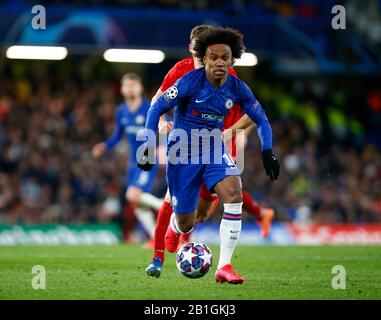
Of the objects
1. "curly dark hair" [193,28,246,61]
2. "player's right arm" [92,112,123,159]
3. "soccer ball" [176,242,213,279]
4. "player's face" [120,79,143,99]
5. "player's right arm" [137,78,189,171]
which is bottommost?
"soccer ball" [176,242,213,279]

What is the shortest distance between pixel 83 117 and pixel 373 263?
35.9 feet

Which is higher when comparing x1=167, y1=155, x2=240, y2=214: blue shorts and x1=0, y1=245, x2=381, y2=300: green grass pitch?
x1=167, y1=155, x2=240, y2=214: blue shorts

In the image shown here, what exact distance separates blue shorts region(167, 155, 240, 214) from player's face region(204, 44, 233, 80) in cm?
88

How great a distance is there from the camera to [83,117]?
21984 millimetres

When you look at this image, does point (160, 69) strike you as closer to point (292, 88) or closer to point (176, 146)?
point (292, 88)

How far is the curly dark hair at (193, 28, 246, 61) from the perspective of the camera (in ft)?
31.1

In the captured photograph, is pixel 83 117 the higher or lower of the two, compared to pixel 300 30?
lower

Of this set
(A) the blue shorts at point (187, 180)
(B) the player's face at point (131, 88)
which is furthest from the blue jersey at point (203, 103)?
(B) the player's face at point (131, 88)

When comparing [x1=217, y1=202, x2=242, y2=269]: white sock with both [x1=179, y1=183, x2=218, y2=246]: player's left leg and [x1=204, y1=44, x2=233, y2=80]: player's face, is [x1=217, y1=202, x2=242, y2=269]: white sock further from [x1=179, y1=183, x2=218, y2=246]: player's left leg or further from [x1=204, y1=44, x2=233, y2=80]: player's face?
[x1=179, y1=183, x2=218, y2=246]: player's left leg

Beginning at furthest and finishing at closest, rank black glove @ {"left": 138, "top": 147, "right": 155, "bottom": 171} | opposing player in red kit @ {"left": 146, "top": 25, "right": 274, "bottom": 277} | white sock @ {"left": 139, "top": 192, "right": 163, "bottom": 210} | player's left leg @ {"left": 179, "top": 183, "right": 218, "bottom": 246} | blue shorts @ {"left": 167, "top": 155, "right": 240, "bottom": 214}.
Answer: white sock @ {"left": 139, "top": 192, "right": 163, "bottom": 210}, player's left leg @ {"left": 179, "top": 183, "right": 218, "bottom": 246}, opposing player in red kit @ {"left": 146, "top": 25, "right": 274, "bottom": 277}, blue shorts @ {"left": 167, "top": 155, "right": 240, "bottom": 214}, black glove @ {"left": 138, "top": 147, "right": 155, "bottom": 171}

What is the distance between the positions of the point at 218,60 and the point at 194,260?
196 centimetres

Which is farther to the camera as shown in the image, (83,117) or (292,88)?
(292,88)

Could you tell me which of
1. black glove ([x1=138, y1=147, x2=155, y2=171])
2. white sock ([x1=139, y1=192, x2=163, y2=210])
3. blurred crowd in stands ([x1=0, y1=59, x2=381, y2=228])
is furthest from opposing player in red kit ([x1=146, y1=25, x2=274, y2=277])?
→ blurred crowd in stands ([x1=0, y1=59, x2=381, y2=228])
